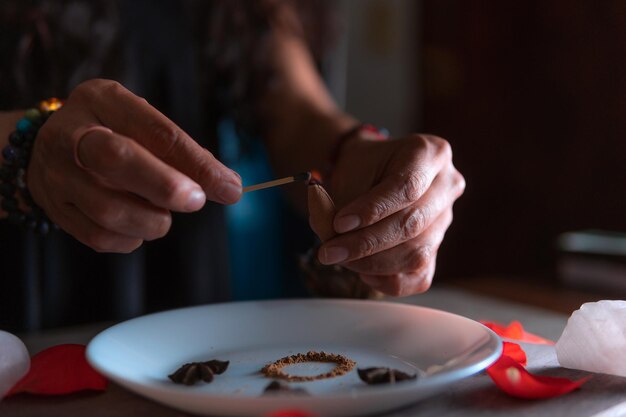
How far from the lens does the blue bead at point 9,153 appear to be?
22.0 inches

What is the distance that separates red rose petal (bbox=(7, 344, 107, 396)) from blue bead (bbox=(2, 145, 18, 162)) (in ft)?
0.57

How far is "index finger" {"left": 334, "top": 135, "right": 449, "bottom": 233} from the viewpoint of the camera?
1.80 ft

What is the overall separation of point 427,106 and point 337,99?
0.72 metres

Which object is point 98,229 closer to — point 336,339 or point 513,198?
point 336,339

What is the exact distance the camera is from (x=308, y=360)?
526mm

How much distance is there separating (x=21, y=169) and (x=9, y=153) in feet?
0.06

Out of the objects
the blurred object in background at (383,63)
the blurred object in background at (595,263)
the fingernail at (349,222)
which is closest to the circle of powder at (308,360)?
the fingernail at (349,222)

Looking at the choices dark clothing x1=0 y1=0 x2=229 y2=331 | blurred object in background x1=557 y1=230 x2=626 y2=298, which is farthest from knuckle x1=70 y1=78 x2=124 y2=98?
blurred object in background x1=557 y1=230 x2=626 y2=298

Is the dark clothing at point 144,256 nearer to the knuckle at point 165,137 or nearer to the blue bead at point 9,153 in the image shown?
the blue bead at point 9,153

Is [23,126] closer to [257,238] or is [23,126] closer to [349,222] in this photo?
[349,222]

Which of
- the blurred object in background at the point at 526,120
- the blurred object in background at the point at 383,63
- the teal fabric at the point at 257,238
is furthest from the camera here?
the blurred object in background at the point at 383,63

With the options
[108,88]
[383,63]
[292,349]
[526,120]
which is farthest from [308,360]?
[383,63]

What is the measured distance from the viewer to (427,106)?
196 centimetres

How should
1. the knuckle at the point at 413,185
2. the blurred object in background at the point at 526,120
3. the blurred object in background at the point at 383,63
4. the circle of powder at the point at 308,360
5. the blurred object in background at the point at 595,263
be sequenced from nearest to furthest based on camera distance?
the circle of powder at the point at 308,360 < the knuckle at the point at 413,185 < the blurred object in background at the point at 595,263 < the blurred object in background at the point at 526,120 < the blurred object in background at the point at 383,63
